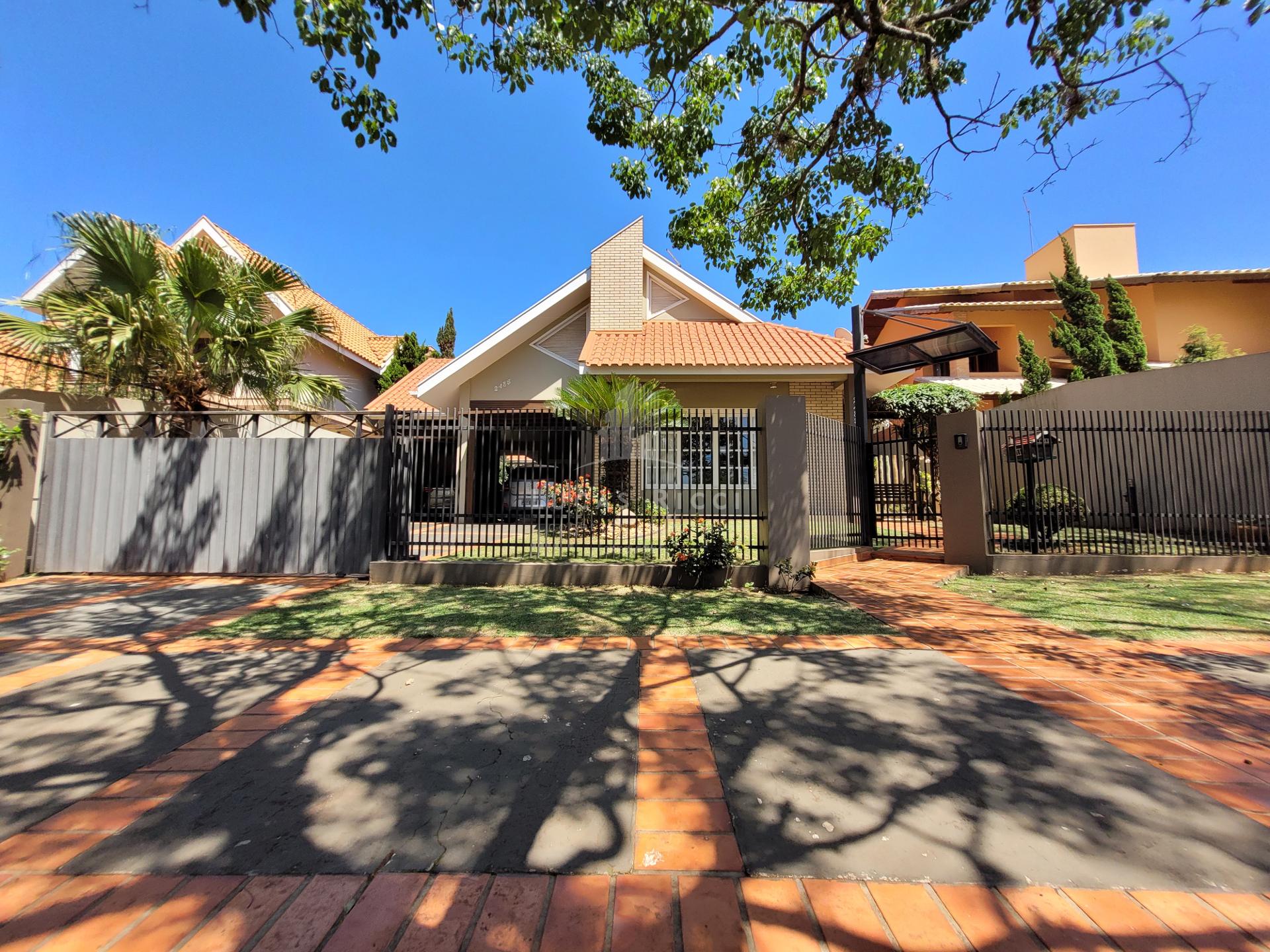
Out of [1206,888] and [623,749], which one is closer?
[1206,888]

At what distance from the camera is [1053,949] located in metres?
1.44

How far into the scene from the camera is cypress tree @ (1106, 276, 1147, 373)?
16172 mm

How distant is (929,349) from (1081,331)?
12646 mm

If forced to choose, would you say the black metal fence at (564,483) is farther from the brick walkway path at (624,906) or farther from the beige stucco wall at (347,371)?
the beige stucco wall at (347,371)

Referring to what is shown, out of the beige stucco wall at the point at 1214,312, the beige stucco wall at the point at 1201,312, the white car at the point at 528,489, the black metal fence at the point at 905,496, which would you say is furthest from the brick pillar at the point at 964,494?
the beige stucco wall at the point at 1214,312

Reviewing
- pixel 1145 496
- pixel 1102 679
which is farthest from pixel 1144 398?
pixel 1102 679

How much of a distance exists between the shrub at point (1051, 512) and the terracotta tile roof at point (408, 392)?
12.9 m

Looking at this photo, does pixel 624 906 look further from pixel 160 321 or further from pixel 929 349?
pixel 160 321

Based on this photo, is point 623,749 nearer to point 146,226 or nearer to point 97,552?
point 97,552

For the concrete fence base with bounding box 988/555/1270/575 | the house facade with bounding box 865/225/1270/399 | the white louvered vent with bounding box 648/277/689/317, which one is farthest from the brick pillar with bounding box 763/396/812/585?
the house facade with bounding box 865/225/1270/399

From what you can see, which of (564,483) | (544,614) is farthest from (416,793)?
(564,483)

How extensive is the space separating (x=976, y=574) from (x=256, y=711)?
339 inches

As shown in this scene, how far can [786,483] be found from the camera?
649cm

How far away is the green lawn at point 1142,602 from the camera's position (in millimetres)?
4633
